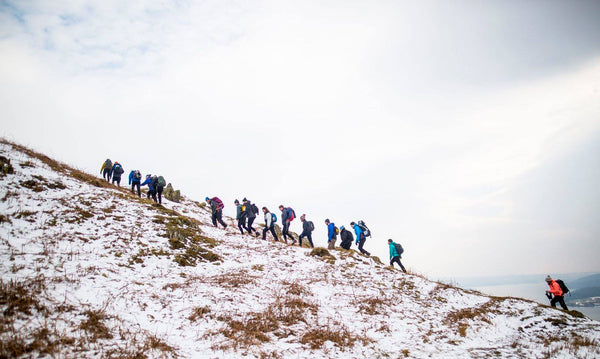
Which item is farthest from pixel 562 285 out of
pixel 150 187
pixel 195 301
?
pixel 150 187

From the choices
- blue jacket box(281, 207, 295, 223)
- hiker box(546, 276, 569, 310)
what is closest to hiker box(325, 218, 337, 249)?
blue jacket box(281, 207, 295, 223)

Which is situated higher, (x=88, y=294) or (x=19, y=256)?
(x=19, y=256)

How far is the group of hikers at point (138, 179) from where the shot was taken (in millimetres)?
20919

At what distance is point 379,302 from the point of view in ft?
38.3

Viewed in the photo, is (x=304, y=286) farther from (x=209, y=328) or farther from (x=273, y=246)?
(x=273, y=246)

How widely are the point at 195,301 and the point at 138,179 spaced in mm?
16624

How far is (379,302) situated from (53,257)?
39.2 feet

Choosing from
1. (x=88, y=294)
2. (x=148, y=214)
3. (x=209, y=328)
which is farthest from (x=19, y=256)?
(x=148, y=214)

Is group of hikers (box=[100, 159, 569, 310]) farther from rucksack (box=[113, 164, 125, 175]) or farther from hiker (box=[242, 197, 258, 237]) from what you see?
rucksack (box=[113, 164, 125, 175])

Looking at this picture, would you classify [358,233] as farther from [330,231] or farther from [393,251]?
[393,251]

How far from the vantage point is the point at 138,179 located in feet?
72.1

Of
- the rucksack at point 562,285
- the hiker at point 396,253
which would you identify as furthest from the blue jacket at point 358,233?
the rucksack at point 562,285

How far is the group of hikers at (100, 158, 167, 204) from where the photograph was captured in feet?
68.6

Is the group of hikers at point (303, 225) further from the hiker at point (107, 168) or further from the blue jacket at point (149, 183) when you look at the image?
the hiker at point (107, 168)
